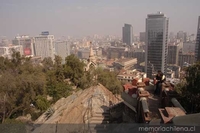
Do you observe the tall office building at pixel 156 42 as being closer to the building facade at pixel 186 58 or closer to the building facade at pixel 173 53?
the building facade at pixel 173 53

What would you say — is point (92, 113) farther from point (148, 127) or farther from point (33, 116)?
point (33, 116)

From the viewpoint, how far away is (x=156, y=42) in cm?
4700

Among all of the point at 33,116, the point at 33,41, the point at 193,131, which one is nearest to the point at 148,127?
the point at 193,131

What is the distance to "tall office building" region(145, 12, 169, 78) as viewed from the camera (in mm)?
46094

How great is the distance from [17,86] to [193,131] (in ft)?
33.0

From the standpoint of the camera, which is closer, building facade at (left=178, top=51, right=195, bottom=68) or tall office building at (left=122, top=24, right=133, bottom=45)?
building facade at (left=178, top=51, right=195, bottom=68)

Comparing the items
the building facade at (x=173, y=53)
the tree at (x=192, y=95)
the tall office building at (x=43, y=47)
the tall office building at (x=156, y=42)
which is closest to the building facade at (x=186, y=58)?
the building facade at (x=173, y=53)

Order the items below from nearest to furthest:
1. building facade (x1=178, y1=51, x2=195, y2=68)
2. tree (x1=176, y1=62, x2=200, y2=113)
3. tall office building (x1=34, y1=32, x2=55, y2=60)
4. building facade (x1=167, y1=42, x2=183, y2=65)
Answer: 1. tree (x1=176, y1=62, x2=200, y2=113)
2. building facade (x1=178, y1=51, x2=195, y2=68)
3. building facade (x1=167, y1=42, x2=183, y2=65)
4. tall office building (x1=34, y1=32, x2=55, y2=60)

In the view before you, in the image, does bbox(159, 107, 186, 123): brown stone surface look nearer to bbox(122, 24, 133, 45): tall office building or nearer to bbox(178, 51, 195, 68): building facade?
bbox(178, 51, 195, 68): building facade

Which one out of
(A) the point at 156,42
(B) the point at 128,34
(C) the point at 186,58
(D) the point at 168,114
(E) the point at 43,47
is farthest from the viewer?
(B) the point at 128,34

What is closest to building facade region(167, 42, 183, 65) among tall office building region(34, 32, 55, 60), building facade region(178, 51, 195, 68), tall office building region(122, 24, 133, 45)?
building facade region(178, 51, 195, 68)

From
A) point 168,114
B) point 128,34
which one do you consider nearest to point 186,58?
point 168,114

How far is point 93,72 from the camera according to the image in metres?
14.6

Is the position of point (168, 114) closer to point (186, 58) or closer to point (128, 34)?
point (186, 58)
